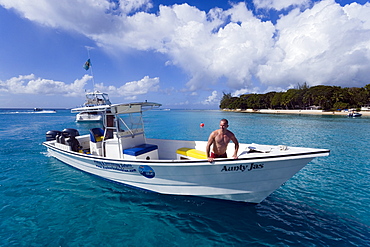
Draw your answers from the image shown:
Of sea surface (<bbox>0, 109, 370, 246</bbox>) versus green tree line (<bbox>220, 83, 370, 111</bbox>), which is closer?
sea surface (<bbox>0, 109, 370, 246</bbox>)

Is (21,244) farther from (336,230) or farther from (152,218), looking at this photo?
(336,230)

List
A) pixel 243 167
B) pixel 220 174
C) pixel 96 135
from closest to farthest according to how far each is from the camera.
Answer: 1. pixel 243 167
2. pixel 220 174
3. pixel 96 135

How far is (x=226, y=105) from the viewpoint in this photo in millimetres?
154250

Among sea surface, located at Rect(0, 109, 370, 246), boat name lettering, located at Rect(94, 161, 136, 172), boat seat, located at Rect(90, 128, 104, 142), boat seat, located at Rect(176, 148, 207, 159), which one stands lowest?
sea surface, located at Rect(0, 109, 370, 246)

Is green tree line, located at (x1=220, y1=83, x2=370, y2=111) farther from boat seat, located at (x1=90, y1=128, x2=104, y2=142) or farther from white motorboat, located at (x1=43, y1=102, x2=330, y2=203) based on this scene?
boat seat, located at (x1=90, y1=128, x2=104, y2=142)

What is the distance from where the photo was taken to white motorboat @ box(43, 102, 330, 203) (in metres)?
5.05

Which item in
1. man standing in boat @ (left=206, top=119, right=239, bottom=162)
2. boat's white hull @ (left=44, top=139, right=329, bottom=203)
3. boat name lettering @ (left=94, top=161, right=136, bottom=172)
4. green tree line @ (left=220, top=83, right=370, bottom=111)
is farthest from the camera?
green tree line @ (left=220, top=83, right=370, bottom=111)

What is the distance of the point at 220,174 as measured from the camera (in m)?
5.52

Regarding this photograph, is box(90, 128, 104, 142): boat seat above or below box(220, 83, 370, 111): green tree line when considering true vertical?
below

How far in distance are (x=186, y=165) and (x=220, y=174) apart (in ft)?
3.85

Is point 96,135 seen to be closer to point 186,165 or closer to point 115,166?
point 115,166

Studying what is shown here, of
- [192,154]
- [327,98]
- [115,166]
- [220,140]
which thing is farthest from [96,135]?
[327,98]

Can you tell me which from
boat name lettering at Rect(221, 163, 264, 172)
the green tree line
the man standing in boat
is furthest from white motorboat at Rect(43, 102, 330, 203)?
the green tree line

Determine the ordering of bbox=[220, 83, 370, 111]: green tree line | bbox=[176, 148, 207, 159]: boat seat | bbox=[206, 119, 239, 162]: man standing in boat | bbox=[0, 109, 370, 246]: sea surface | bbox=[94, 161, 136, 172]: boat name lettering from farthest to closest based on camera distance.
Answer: bbox=[220, 83, 370, 111]: green tree line, bbox=[176, 148, 207, 159]: boat seat, bbox=[94, 161, 136, 172]: boat name lettering, bbox=[206, 119, 239, 162]: man standing in boat, bbox=[0, 109, 370, 246]: sea surface
